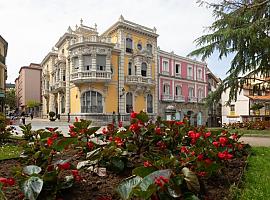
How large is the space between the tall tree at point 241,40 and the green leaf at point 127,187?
11616mm

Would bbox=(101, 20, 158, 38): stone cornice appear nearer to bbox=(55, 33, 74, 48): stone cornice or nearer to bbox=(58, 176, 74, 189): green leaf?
bbox=(55, 33, 74, 48): stone cornice

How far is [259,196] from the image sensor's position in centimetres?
314

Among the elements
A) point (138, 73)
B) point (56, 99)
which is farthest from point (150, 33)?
point (56, 99)

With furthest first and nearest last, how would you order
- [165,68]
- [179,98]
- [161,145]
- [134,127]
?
[179,98] < [165,68] < [161,145] < [134,127]

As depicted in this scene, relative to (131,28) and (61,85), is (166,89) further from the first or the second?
(61,85)

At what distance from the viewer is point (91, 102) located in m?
26.7

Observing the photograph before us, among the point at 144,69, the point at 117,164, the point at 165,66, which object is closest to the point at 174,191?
the point at 117,164

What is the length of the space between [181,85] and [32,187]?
34.7m

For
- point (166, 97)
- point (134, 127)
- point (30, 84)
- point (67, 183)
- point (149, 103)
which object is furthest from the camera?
point (30, 84)

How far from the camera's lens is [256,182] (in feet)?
12.3

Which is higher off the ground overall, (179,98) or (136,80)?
(136,80)

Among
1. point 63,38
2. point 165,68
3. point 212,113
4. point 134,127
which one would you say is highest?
point 63,38

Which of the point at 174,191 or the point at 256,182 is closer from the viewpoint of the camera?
the point at 174,191

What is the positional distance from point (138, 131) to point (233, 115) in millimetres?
35764
